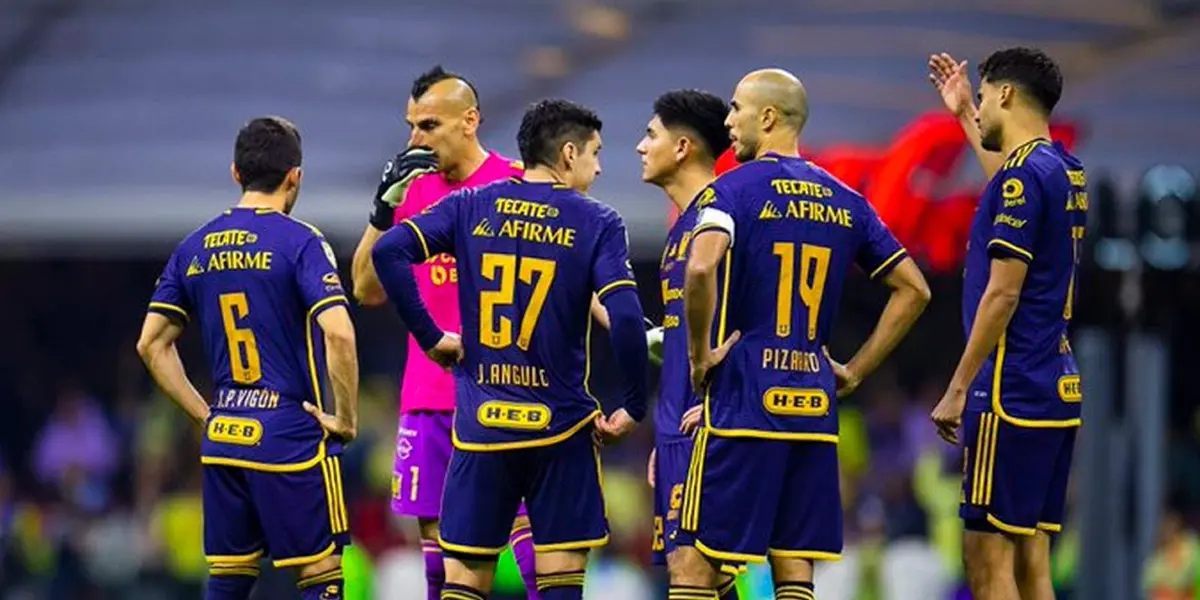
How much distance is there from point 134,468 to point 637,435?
5050 mm

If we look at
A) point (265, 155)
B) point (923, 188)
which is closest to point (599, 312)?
point (265, 155)

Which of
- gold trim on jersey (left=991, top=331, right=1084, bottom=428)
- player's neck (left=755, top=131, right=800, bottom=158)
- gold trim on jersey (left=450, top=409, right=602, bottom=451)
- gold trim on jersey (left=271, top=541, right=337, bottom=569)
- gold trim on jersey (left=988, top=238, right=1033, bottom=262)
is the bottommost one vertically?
gold trim on jersey (left=271, top=541, right=337, bottom=569)

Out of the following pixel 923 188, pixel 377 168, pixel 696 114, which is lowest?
pixel 696 114

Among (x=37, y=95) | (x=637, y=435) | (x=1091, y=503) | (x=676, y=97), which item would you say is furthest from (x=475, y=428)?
(x=37, y=95)

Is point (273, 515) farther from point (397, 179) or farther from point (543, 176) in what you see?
point (543, 176)

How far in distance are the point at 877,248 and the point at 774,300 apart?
58cm

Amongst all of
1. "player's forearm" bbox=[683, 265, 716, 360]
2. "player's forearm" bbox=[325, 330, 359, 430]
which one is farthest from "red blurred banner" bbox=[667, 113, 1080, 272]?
"player's forearm" bbox=[683, 265, 716, 360]

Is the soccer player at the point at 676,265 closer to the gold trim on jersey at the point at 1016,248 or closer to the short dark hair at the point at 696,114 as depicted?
the short dark hair at the point at 696,114

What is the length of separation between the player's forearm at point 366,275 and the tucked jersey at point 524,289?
→ 35.5 inches

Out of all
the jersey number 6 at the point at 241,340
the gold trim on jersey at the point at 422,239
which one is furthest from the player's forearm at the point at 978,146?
the jersey number 6 at the point at 241,340

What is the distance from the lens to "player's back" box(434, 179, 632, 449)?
35.6 feet

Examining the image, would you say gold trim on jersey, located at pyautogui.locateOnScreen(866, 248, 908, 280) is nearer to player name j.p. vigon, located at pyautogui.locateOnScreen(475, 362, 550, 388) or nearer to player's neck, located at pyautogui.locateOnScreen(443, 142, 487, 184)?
player name j.p. vigon, located at pyautogui.locateOnScreen(475, 362, 550, 388)

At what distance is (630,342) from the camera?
1079 cm

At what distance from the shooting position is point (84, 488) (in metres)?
25.6
